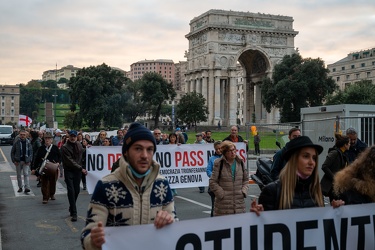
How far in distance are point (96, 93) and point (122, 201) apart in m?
71.7

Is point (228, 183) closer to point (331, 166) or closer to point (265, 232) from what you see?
point (331, 166)

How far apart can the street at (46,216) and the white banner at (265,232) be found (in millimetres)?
5208

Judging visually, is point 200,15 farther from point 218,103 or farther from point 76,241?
point 76,241

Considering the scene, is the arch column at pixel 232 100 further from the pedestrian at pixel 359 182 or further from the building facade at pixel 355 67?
the pedestrian at pixel 359 182

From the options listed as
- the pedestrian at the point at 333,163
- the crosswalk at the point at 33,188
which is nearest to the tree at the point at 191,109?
the crosswalk at the point at 33,188

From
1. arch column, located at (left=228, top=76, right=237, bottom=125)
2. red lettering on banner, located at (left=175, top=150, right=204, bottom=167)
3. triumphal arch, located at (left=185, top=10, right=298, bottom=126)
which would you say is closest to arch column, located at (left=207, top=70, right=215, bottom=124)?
triumphal arch, located at (left=185, top=10, right=298, bottom=126)

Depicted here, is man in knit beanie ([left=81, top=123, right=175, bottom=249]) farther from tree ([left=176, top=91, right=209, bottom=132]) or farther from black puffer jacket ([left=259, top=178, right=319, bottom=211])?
tree ([left=176, top=91, right=209, bottom=132])

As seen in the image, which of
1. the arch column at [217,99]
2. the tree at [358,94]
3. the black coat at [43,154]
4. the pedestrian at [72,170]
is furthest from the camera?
the arch column at [217,99]

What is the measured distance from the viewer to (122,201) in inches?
135

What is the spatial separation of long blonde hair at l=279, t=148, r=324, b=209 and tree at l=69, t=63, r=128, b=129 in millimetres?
70234

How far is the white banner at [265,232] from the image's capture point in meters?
3.53

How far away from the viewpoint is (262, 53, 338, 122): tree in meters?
66.2

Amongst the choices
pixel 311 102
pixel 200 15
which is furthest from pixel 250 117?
pixel 311 102

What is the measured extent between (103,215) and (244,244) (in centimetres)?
122
